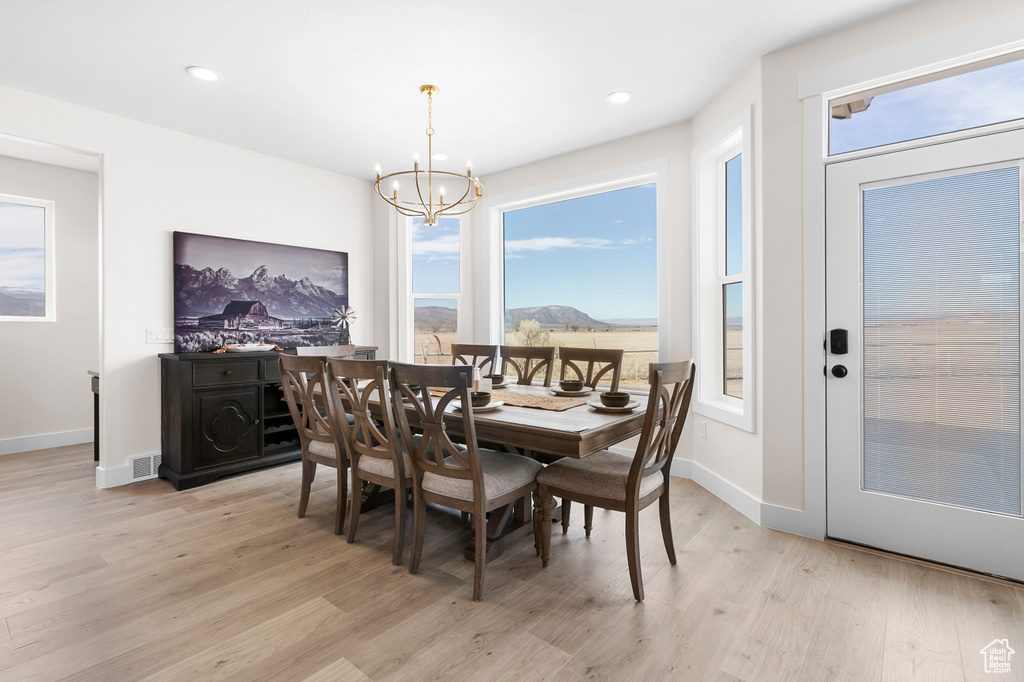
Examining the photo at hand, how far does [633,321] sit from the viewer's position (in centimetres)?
433

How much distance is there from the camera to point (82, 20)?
2.51 metres

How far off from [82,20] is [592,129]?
3.17 m

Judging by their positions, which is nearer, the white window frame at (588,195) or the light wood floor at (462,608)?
the light wood floor at (462,608)

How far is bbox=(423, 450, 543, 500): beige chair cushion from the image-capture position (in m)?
2.21

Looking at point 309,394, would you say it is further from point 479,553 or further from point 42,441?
point 42,441

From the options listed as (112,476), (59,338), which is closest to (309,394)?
(112,476)

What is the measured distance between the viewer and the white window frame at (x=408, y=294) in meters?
5.20

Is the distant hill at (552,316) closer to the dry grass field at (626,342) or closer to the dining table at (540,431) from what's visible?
the dry grass field at (626,342)

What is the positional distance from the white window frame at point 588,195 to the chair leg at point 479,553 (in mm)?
2364

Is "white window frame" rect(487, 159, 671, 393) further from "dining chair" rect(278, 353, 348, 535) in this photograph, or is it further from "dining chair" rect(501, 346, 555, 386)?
"dining chair" rect(278, 353, 348, 535)

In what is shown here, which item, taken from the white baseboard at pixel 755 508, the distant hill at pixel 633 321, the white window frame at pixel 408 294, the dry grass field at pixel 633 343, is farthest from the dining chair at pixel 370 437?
the white window frame at pixel 408 294

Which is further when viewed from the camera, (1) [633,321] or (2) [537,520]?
(1) [633,321]

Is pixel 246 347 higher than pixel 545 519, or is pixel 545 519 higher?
pixel 246 347

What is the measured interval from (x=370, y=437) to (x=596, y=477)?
1173 millimetres
